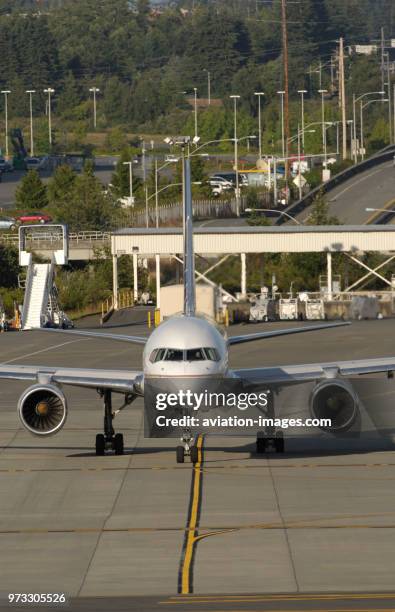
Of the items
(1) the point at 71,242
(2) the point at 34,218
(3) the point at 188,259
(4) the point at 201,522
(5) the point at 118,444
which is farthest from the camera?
(2) the point at 34,218

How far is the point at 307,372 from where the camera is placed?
42906mm

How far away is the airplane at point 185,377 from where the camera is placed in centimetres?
3962

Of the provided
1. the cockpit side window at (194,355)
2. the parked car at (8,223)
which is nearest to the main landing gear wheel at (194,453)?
the cockpit side window at (194,355)

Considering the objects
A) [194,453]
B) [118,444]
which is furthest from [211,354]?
[118,444]

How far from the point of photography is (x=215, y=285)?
77250 mm

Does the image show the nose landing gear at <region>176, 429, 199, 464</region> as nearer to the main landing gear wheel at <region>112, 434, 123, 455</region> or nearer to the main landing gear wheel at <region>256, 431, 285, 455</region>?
the main landing gear wheel at <region>256, 431, 285, 455</region>

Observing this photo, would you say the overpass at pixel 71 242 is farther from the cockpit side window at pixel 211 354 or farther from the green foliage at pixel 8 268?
the cockpit side window at pixel 211 354

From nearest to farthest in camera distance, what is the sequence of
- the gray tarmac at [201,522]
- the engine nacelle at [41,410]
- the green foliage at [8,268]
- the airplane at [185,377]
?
1. the gray tarmac at [201,522]
2. the airplane at [185,377]
3. the engine nacelle at [41,410]
4. the green foliage at [8,268]

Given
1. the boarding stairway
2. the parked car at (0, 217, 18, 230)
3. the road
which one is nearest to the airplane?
the boarding stairway

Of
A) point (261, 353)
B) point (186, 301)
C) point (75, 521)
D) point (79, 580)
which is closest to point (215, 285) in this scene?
point (261, 353)

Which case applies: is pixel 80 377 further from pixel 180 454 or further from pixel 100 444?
pixel 180 454

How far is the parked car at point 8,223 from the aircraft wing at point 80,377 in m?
122

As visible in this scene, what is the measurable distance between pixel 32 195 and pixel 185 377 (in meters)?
158

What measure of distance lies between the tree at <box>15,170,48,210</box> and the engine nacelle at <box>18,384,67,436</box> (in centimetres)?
15341
